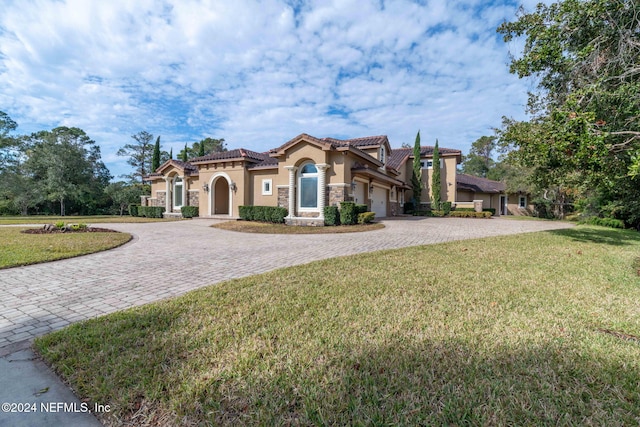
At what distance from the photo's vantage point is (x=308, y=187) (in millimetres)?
17016

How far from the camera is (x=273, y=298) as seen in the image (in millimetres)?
4043

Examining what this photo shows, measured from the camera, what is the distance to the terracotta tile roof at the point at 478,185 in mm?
31112

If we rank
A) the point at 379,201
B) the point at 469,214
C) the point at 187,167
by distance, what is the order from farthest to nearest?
the point at 469,214
the point at 187,167
the point at 379,201

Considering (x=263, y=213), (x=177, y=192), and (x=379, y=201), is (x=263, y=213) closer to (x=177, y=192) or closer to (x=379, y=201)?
(x=379, y=201)

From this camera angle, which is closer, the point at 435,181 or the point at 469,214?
the point at 469,214

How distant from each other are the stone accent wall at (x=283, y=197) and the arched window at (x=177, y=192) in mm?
10528

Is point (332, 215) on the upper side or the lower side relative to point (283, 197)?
lower

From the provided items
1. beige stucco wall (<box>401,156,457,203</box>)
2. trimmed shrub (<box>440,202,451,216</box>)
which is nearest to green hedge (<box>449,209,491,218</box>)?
trimmed shrub (<box>440,202,451,216</box>)

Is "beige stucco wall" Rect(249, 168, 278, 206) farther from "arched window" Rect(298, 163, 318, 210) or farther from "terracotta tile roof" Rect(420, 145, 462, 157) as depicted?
"terracotta tile roof" Rect(420, 145, 462, 157)

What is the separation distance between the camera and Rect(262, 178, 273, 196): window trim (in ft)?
63.2

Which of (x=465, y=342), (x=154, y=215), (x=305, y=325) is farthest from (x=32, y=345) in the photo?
(x=154, y=215)

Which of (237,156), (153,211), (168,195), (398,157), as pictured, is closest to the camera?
(237,156)

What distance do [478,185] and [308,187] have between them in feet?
81.3

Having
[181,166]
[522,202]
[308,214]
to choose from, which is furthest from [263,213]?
[522,202]
